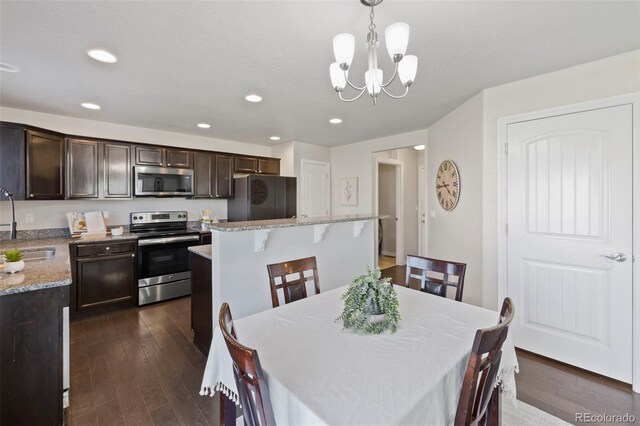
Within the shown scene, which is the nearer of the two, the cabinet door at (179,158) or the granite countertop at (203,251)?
the granite countertop at (203,251)

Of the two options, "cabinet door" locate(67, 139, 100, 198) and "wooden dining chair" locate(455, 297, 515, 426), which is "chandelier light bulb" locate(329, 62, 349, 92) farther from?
"cabinet door" locate(67, 139, 100, 198)

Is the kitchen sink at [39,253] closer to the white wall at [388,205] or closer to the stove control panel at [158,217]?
the stove control panel at [158,217]

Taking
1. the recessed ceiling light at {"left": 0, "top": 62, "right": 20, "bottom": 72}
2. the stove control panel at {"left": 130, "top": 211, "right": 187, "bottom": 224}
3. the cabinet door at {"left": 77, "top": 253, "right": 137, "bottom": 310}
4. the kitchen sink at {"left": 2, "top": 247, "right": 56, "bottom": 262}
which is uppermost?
the recessed ceiling light at {"left": 0, "top": 62, "right": 20, "bottom": 72}

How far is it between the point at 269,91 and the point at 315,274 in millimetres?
1796

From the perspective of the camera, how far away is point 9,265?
5.83ft

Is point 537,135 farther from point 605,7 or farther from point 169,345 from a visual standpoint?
point 169,345

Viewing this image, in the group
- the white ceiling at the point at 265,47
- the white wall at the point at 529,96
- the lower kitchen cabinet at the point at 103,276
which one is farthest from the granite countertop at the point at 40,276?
the white wall at the point at 529,96

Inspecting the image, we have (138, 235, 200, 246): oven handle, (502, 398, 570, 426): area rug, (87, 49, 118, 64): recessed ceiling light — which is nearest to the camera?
(502, 398, 570, 426): area rug

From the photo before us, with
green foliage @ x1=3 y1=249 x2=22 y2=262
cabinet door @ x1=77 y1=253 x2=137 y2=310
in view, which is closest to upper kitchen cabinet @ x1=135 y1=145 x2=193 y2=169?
cabinet door @ x1=77 y1=253 x2=137 y2=310

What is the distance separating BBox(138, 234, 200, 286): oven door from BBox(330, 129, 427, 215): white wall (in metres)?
2.68

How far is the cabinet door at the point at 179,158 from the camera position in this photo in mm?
4172

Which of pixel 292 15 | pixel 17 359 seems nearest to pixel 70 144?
pixel 17 359

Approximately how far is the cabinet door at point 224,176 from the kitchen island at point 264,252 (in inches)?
95.1

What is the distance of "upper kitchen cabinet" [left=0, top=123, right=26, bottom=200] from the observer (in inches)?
113
